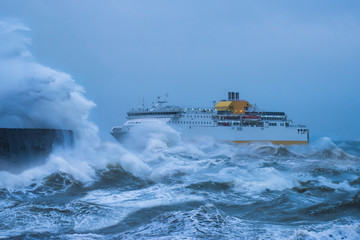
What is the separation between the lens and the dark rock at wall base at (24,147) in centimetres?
1464

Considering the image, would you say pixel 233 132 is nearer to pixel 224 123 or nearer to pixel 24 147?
pixel 224 123

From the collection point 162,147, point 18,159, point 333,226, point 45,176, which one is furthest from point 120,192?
point 162,147

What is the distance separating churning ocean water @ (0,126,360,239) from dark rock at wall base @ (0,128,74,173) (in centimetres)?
54

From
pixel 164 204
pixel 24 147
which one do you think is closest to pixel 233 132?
pixel 24 147

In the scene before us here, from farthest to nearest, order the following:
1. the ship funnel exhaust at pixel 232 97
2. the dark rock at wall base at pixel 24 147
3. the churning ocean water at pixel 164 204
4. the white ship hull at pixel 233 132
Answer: the ship funnel exhaust at pixel 232 97 < the white ship hull at pixel 233 132 < the dark rock at wall base at pixel 24 147 < the churning ocean water at pixel 164 204

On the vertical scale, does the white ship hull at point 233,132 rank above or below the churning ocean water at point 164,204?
below

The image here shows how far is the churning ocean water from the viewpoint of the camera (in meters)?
8.75

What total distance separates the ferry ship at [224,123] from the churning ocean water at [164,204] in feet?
105

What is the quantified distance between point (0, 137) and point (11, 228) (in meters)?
7.04

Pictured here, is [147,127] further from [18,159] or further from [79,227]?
[79,227]

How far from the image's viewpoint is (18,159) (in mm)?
15188

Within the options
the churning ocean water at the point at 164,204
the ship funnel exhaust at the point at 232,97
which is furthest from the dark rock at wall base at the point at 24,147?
the ship funnel exhaust at the point at 232,97

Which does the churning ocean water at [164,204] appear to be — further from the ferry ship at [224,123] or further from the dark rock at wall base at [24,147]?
the ferry ship at [224,123]

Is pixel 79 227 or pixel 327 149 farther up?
pixel 79 227
